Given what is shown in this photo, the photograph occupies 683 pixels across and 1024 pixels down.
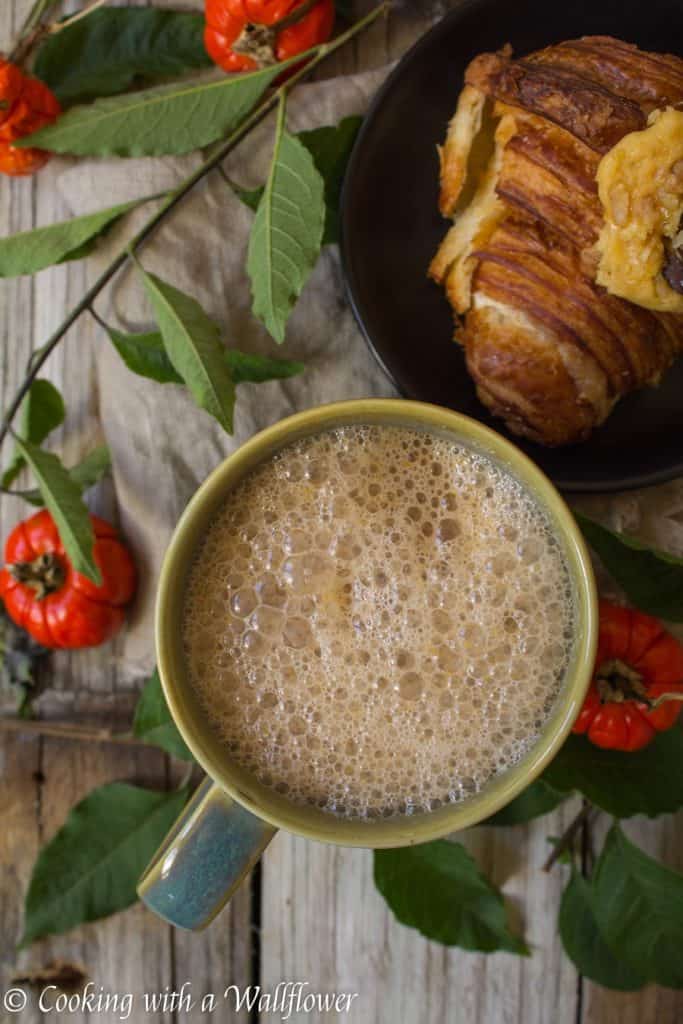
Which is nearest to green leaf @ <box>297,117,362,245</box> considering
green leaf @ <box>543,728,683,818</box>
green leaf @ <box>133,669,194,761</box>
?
green leaf @ <box>133,669,194,761</box>

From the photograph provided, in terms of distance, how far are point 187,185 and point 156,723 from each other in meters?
0.74

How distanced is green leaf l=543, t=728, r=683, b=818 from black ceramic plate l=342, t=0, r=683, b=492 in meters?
0.38

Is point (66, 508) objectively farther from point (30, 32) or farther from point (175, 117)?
point (30, 32)

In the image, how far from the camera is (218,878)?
91 centimetres

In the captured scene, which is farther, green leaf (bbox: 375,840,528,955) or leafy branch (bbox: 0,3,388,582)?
green leaf (bbox: 375,840,528,955)

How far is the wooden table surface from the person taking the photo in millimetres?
1359

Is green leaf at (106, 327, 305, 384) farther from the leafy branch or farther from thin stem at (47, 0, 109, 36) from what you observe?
thin stem at (47, 0, 109, 36)

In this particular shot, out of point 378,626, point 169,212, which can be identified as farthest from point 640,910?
point 169,212

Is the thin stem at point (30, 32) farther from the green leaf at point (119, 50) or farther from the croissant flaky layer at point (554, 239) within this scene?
the croissant flaky layer at point (554, 239)

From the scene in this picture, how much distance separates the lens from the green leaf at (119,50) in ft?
4.34

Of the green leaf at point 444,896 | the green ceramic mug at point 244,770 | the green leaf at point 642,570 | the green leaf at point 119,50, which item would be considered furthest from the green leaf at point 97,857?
the green leaf at point 119,50

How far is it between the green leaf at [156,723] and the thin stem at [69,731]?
0.31 ft

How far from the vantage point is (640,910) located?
4.18 ft

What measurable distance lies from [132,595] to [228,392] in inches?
16.1
